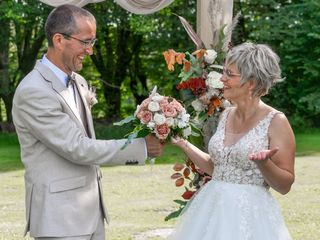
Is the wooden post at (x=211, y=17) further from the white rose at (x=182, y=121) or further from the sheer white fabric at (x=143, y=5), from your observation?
the white rose at (x=182, y=121)

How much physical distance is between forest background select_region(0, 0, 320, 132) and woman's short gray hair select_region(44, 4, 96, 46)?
1380 cm

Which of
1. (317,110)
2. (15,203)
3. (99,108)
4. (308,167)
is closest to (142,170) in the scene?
(308,167)

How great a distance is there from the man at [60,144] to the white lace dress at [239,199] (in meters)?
0.49

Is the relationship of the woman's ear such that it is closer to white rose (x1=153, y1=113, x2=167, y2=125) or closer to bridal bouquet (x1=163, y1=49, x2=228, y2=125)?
white rose (x1=153, y1=113, x2=167, y2=125)

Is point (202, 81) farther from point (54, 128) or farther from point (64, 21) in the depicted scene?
point (54, 128)

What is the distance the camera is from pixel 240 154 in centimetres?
411

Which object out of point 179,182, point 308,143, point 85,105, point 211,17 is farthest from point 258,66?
point 308,143

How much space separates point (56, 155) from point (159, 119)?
563 mm

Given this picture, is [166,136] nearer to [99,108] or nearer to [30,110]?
[30,110]

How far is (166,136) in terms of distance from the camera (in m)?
4.05

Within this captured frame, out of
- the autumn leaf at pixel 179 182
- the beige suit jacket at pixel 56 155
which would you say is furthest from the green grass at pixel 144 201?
the beige suit jacket at pixel 56 155

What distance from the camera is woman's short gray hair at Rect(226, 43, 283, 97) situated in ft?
12.9

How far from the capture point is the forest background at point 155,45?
1972cm

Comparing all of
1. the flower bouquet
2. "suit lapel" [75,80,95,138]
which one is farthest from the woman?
the flower bouquet
